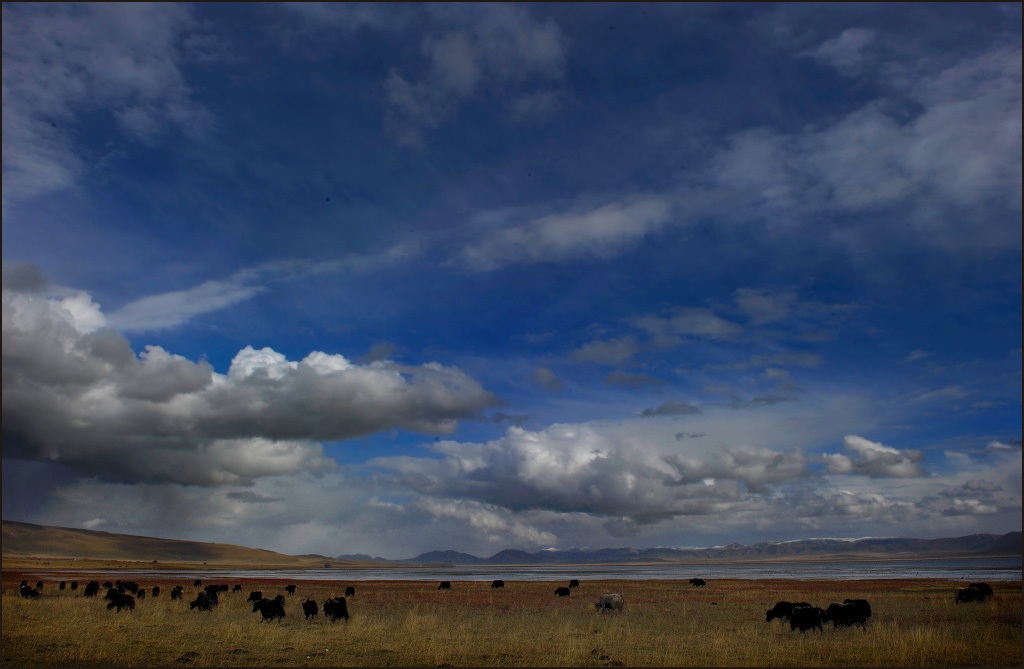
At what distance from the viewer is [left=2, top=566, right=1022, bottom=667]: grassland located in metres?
18.9

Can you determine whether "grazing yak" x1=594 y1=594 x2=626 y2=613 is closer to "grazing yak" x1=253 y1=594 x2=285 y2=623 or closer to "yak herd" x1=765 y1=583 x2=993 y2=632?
"yak herd" x1=765 y1=583 x2=993 y2=632

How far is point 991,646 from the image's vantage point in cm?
2100

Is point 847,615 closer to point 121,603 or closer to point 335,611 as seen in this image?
point 335,611

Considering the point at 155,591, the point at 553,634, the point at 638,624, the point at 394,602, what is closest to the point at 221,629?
the point at 553,634

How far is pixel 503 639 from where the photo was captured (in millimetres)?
22625

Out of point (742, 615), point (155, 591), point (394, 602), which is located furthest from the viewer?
point (155, 591)

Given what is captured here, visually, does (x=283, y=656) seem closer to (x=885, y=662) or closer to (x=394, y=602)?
(x=885, y=662)

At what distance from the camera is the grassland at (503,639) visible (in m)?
18.9

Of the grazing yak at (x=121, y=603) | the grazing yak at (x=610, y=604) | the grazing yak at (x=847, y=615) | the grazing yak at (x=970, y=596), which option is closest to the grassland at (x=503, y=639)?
the grazing yak at (x=847, y=615)

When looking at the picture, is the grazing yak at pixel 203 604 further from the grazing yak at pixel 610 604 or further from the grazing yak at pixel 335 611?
the grazing yak at pixel 610 604

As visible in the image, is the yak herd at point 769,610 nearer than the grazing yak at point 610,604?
Yes

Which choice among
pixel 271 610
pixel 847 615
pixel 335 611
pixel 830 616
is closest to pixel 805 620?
pixel 830 616

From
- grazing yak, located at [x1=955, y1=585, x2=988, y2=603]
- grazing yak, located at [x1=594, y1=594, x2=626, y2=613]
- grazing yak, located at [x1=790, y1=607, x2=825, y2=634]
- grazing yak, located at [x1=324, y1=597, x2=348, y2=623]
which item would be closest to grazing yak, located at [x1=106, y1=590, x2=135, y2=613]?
grazing yak, located at [x1=324, y1=597, x2=348, y2=623]

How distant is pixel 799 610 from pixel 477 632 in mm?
12389
